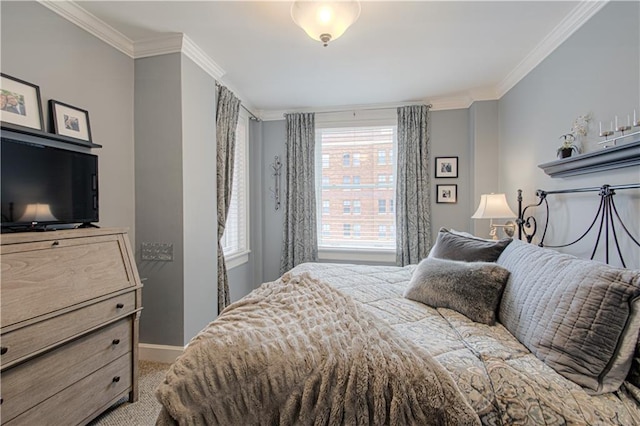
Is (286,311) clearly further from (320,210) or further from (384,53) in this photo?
(320,210)

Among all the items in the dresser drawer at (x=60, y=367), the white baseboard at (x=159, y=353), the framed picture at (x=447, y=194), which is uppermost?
the framed picture at (x=447, y=194)

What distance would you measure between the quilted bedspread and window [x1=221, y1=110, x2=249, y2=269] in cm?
253

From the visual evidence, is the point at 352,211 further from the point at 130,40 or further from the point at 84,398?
the point at 84,398

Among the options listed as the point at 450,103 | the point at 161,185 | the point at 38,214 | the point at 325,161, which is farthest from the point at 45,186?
the point at 450,103

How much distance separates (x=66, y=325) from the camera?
147 cm

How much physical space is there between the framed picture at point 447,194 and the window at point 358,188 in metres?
0.58

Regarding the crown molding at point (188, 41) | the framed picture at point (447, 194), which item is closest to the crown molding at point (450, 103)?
the crown molding at point (188, 41)

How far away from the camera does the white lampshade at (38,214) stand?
1609mm

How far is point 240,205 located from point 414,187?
2.27m

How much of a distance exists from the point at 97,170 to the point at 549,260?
2.71 meters

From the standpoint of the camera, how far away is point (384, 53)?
2.57 m

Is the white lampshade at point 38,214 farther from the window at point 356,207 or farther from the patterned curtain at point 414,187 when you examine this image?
the patterned curtain at point 414,187

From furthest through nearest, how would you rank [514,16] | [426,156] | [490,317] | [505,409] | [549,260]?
[426,156] < [514,16] < [490,317] < [549,260] < [505,409]

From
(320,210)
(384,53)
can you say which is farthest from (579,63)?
(320,210)
